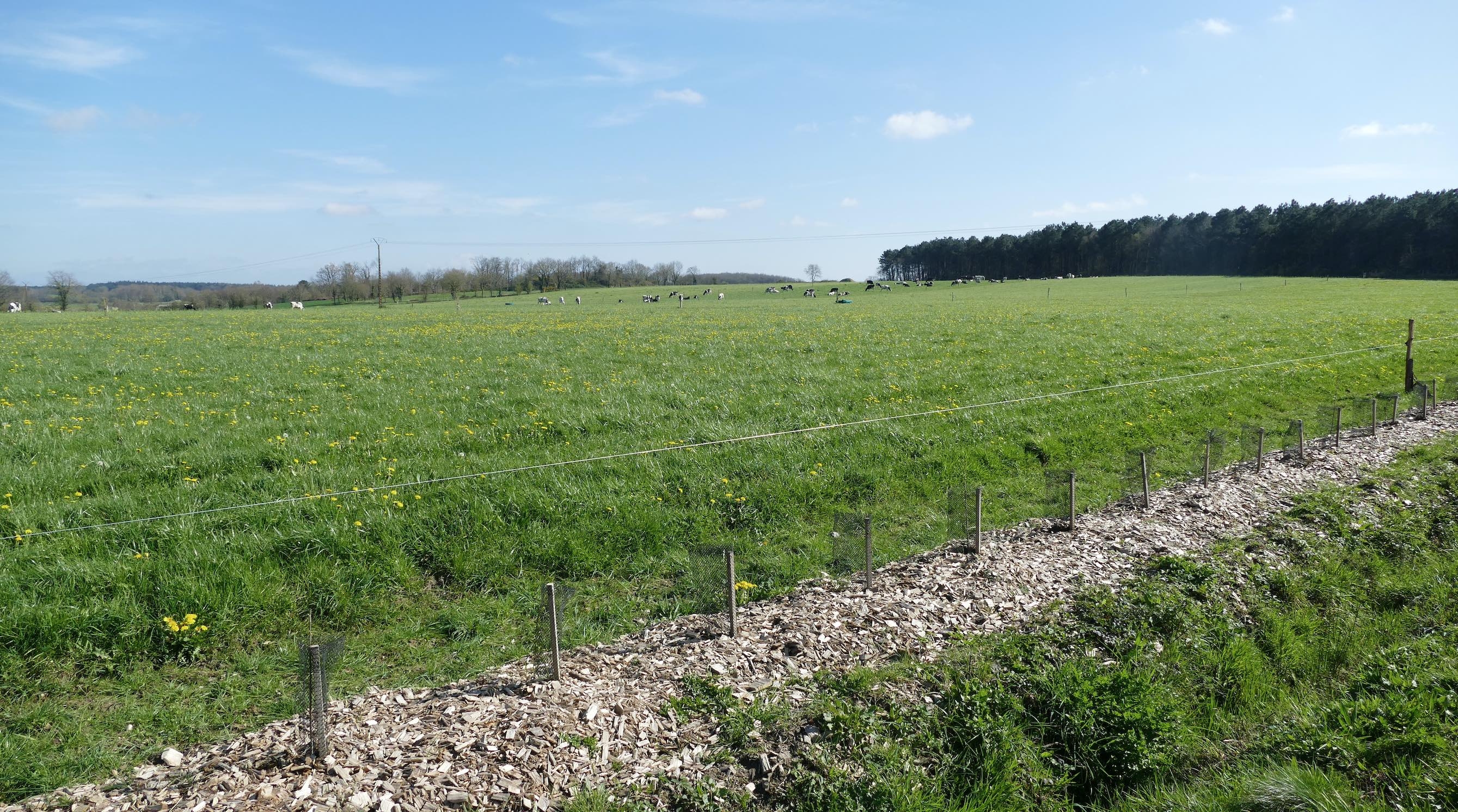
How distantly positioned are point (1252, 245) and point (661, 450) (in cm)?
13600

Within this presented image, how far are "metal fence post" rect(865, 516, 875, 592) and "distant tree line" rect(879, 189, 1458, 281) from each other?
11865 centimetres

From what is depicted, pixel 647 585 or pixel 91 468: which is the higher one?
pixel 91 468

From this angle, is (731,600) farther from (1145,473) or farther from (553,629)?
(1145,473)

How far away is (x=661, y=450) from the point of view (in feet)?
39.4

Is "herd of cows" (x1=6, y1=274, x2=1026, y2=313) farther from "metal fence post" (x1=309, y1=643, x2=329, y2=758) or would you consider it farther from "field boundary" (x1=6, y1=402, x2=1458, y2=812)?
"metal fence post" (x1=309, y1=643, x2=329, y2=758)

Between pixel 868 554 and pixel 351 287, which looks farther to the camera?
pixel 351 287

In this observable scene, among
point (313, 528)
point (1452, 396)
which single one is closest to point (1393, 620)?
point (313, 528)

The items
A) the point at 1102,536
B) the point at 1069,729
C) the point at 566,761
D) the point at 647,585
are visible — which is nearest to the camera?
the point at 566,761

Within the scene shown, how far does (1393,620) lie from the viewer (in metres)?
7.36

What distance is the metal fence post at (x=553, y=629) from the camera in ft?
20.4

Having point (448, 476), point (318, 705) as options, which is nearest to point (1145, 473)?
point (448, 476)

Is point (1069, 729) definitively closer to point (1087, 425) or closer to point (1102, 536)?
point (1102, 536)

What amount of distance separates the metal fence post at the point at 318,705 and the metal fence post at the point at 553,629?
1625 mm

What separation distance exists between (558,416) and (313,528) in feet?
20.9
